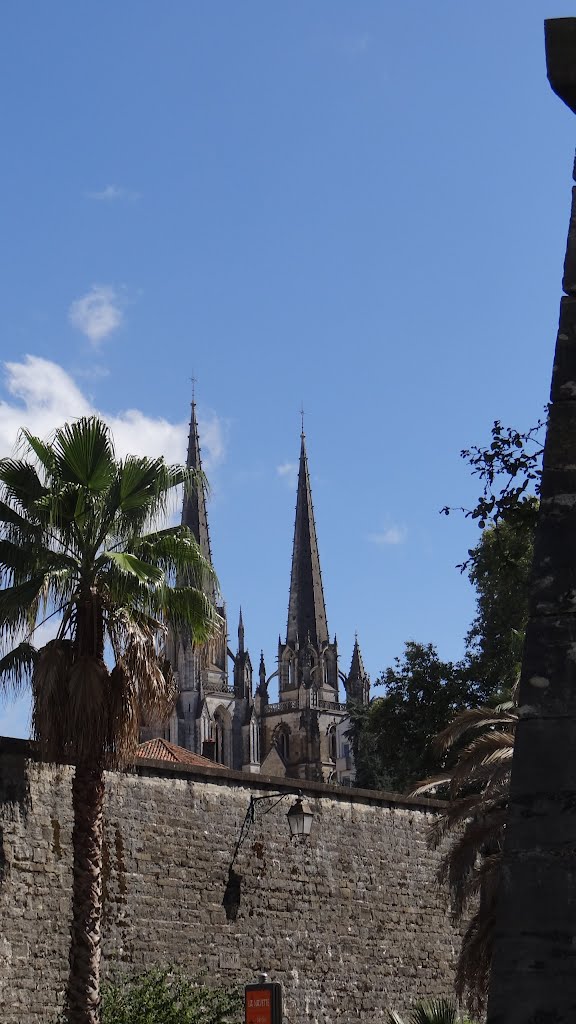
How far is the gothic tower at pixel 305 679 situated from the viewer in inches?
4754

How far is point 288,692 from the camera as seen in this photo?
12450 centimetres

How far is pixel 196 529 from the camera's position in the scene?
117688 mm

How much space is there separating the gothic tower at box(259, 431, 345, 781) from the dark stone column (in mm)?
113164

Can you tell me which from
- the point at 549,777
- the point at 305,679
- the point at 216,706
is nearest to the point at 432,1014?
the point at 549,777

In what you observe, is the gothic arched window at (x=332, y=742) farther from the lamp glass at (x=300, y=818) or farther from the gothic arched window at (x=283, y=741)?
the lamp glass at (x=300, y=818)

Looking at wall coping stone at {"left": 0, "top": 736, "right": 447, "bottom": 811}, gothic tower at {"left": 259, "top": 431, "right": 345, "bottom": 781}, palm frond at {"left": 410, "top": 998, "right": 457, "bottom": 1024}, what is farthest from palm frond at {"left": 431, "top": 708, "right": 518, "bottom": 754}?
gothic tower at {"left": 259, "top": 431, "right": 345, "bottom": 781}

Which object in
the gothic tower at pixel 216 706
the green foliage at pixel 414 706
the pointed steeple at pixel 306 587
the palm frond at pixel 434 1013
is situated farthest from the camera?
the pointed steeple at pixel 306 587

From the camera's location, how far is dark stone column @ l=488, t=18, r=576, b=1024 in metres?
6.04

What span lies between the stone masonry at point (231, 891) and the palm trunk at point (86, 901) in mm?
1425

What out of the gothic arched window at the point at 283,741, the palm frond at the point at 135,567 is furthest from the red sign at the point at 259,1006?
the gothic arched window at the point at 283,741

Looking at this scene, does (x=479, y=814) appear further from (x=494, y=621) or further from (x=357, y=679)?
(x=357, y=679)

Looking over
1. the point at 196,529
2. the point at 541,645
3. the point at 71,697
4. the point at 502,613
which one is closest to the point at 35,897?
the point at 71,697

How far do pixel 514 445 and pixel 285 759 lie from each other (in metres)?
110

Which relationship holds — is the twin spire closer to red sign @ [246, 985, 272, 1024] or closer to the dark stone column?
red sign @ [246, 985, 272, 1024]
